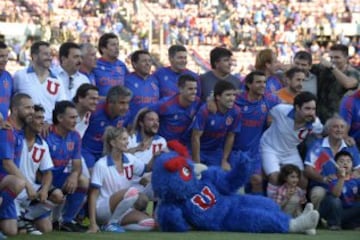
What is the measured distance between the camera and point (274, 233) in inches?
336

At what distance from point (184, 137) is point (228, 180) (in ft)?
5.86

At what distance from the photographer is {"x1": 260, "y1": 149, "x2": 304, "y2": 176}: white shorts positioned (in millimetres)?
9945

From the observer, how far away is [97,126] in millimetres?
9914

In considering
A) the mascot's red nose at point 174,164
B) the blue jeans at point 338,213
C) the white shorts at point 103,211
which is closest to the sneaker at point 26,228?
the white shorts at point 103,211

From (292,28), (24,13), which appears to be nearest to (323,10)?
(292,28)

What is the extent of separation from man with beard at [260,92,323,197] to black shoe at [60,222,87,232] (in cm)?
212

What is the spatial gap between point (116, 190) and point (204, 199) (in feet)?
3.18

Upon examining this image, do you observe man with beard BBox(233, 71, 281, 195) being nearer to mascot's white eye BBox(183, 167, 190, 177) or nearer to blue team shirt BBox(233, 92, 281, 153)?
blue team shirt BBox(233, 92, 281, 153)

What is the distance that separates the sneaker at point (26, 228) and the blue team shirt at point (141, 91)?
8.09 feet

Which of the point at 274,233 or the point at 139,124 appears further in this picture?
the point at 139,124

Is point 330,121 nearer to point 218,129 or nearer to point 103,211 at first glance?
point 218,129

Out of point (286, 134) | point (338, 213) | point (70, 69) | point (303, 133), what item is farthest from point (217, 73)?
point (338, 213)

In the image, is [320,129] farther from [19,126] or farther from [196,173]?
[19,126]

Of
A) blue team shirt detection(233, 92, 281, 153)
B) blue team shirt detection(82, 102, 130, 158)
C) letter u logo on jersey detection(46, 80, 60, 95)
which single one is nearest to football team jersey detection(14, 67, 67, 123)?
letter u logo on jersey detection(46, 80, 60, 95)
